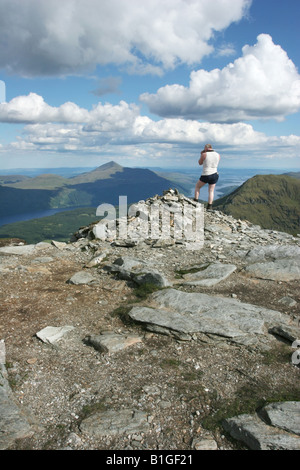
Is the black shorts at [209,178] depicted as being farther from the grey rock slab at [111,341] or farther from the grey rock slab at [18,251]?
the grey rock slab at [111,341]

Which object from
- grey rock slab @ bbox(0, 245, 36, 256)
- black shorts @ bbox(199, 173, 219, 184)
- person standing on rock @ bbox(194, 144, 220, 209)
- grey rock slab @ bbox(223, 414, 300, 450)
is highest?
person standing on rock @ bbox(194, 144, 220, 209)

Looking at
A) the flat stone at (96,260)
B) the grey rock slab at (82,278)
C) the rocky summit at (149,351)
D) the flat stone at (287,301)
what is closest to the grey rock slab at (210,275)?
the rocky summit at (149,351)

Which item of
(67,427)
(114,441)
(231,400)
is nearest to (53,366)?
(67,427)

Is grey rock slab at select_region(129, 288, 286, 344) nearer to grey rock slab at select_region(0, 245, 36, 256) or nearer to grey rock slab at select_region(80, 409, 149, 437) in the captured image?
grey rock slab at select_region(80, 409, 149, 437)

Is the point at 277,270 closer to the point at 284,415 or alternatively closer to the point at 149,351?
the point at 149,351

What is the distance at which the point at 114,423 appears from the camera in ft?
19.6

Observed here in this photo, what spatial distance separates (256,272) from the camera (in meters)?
14.2

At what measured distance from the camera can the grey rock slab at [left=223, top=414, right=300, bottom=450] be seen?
5291 millimetres

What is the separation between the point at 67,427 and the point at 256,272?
11.0 m

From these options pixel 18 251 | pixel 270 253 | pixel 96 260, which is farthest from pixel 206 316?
pixel 18 251

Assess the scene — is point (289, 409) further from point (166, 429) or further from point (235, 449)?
point (166, 429)

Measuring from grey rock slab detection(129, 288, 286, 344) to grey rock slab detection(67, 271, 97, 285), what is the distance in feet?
11.1

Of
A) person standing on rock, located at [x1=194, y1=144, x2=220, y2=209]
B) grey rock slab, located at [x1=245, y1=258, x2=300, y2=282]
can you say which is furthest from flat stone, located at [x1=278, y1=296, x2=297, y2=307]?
person standing on rock, located at [x1=194, y1=144, x2=220, y2=209]

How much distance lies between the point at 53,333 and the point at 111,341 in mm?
1891
